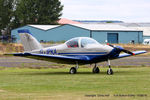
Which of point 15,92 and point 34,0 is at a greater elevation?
point 34,0

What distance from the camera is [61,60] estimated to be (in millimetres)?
26344

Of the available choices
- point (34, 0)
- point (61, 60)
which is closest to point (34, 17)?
point (34, 0)

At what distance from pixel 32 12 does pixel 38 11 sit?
1.43 m

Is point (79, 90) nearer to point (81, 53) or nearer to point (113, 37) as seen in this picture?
point (81, 53)

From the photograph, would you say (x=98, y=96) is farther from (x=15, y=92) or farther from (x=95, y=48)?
(x=95, y=48)

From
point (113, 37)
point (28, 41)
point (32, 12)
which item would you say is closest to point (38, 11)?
point (32, 12)

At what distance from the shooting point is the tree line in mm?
107750

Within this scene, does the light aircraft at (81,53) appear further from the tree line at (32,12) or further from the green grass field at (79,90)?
A: the tree line at (32,12)

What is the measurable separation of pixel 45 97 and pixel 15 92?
1.93 meters

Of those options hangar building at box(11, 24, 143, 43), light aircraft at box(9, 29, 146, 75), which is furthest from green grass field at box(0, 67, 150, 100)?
hangar building at box(11, 24, 143, 43)

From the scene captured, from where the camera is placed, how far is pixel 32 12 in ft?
356

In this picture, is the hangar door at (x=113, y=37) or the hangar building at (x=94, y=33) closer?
the hangar building at (x=94, y=33)

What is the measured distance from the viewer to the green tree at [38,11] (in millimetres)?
107588

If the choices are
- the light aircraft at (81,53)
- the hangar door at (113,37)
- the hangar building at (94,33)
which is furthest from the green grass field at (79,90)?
the hangar door at (113,37)
